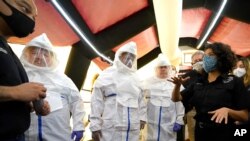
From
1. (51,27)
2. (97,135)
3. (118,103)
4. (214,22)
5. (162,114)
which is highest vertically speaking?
(214,22)

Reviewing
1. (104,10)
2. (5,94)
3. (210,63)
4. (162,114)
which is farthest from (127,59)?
(5,94)

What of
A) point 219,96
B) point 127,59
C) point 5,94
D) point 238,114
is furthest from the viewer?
point 127,59

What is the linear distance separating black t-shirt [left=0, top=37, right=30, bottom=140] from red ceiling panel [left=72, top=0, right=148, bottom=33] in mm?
2791

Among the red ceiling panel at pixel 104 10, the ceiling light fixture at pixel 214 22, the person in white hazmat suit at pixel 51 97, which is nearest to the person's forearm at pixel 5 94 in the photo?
the person in white hazmat suit at pixel 51 97

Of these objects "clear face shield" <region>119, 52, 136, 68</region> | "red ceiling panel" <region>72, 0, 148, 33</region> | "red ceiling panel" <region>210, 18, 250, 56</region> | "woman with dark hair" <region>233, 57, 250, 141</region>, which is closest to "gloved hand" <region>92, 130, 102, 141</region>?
"clear face shield" <region>119, 52, 136, 68</region>

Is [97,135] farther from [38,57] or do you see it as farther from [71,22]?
[71,22]

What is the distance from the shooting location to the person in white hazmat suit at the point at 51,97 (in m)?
2.19

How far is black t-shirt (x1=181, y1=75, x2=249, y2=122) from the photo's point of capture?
1828 millimetres

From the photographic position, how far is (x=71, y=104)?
256 centimetres

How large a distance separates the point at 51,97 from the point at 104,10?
8.11 feet

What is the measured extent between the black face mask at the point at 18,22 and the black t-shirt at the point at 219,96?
4.07ft

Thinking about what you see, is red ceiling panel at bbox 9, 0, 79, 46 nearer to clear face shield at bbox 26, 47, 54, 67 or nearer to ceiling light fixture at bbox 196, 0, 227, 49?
clear face shield at bbox 26, 47, 54, 67

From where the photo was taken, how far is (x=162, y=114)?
3.30m

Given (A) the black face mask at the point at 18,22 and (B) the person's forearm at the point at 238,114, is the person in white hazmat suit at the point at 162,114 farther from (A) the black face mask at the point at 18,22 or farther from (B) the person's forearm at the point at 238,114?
(A) the black face mask at the point at 18,22
